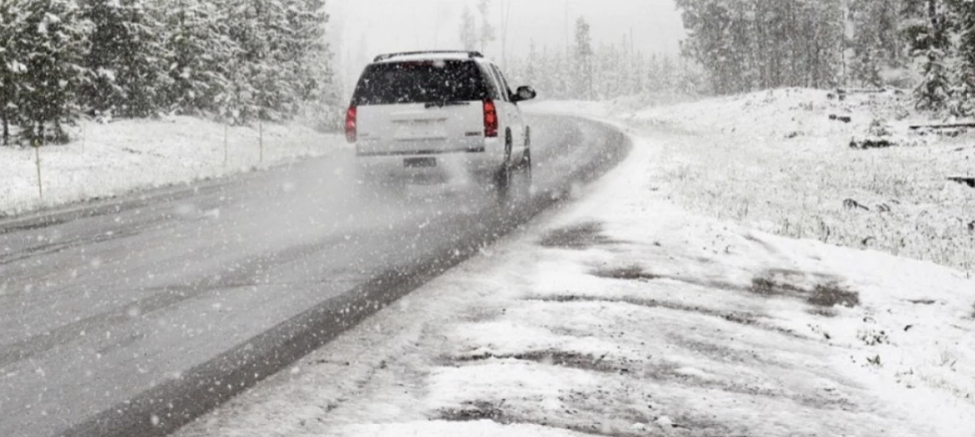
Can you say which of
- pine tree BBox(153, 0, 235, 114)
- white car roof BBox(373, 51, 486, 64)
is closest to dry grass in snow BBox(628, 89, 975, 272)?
white car roof BBox(373, 51, 486, 64)

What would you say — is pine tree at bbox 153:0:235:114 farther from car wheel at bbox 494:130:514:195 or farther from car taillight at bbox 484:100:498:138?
car taillight at bbox 484:100:498:138

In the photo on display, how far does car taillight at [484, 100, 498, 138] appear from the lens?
11.9 m

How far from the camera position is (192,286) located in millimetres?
6391

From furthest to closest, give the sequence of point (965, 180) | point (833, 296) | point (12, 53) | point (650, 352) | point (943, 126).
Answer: point (943, 126) < point (12, 53) < point (965, 180) < point (833, 296) < point (650, 352)

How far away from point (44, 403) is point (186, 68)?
36293 mm

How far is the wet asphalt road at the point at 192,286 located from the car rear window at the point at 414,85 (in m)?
1.39

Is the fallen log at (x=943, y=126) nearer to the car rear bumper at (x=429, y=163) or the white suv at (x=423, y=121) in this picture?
the white suv at (x=423, y=121)

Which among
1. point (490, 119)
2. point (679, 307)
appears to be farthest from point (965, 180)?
point (679, 307)

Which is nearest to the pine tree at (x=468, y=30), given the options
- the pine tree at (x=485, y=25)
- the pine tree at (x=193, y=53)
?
the pine tree at (x=485, y=25)

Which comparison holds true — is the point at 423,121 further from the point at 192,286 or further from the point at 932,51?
the point at 932,51

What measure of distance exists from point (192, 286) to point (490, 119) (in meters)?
6.27

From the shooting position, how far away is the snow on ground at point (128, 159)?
14.8 metres

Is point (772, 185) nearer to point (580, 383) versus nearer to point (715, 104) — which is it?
point (580, 383)

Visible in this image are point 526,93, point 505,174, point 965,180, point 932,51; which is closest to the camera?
point 505,174
